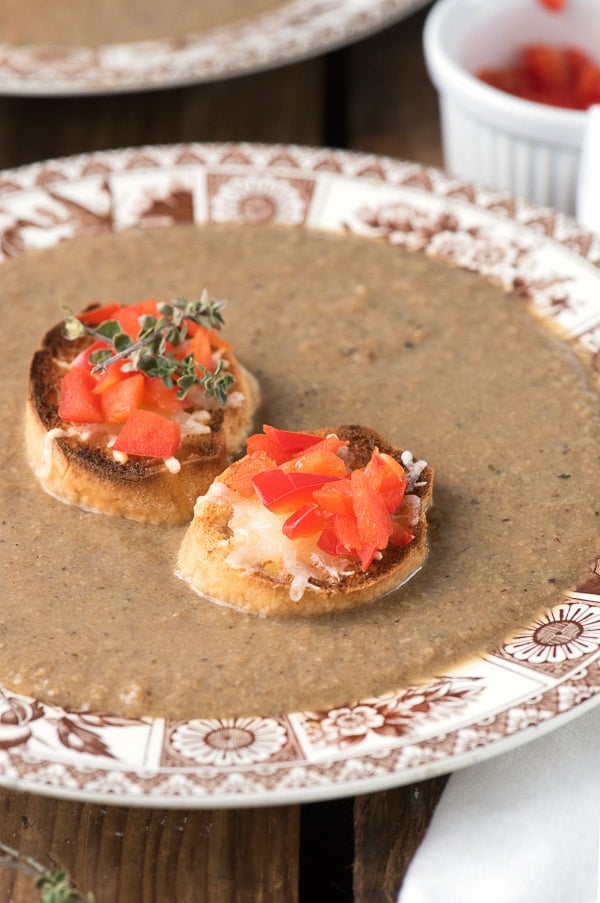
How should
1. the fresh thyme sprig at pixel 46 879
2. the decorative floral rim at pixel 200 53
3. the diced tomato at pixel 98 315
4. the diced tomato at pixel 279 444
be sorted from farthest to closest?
1. the decorative floral rim at pixel 200 53
2. the diced tomato at pixel 98 315
3. the diced tomato at pixel 279 444
4. the fresh thyme sprig at pixel 46 879

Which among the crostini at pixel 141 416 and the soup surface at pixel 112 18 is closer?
the crostini at pixel 141 416

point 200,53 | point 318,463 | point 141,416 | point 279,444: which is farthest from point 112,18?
point 318,463

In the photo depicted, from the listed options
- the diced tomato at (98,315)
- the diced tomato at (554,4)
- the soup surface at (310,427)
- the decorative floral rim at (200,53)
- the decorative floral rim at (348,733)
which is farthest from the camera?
the diced tomato at (554,4)

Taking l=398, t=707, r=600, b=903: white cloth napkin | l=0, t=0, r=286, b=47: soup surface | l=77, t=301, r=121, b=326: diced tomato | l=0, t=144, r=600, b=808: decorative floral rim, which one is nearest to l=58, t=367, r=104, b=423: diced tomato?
l=77, t=301, r=121, b=326: diced tomato

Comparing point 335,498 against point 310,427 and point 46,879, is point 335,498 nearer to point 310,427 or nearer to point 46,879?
point 310,427

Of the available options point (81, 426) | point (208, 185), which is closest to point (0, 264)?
point (208, 185)

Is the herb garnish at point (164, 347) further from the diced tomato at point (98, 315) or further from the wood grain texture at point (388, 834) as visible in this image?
the wood grain texture at point (388, 834)

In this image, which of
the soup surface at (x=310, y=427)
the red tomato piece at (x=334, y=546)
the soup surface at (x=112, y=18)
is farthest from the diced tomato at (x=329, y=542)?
the soup surface at (x=112, y=18)

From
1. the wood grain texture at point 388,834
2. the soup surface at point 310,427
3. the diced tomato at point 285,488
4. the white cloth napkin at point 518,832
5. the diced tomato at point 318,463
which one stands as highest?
the diced tomato at point 285,488
